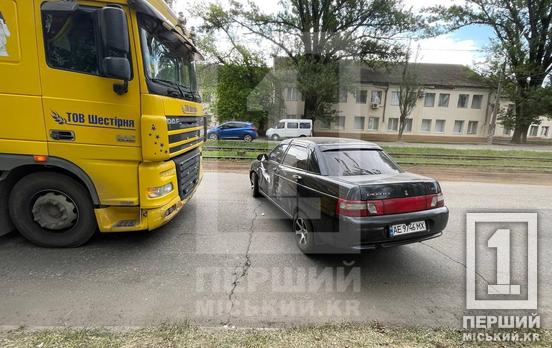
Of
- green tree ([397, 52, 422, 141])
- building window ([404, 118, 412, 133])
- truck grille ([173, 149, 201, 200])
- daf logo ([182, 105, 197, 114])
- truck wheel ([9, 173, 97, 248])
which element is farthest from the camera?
building window ([404, 118, 412, 133])

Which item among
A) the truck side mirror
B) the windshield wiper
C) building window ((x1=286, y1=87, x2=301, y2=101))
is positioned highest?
building window ((x1=286, y1=87, x2=301, y2=101))

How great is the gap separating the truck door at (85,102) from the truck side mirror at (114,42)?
0.17 metres

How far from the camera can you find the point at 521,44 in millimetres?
27094

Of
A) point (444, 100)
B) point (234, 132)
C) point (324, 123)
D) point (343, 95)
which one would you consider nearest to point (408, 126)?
point (444, 100)

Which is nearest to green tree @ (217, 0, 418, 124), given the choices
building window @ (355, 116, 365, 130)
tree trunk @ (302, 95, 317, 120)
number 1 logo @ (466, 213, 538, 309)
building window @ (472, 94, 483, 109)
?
tree trunk @ (302, 95, 317, 120)

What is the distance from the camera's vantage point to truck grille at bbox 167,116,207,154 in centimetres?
357

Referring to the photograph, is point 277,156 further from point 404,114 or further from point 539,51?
point 539,51

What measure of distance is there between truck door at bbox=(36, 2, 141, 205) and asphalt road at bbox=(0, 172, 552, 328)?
1.10 metres

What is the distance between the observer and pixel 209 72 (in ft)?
90.9

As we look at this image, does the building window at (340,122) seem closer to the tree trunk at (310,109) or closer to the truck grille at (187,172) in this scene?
the tree trunk at (310,109)

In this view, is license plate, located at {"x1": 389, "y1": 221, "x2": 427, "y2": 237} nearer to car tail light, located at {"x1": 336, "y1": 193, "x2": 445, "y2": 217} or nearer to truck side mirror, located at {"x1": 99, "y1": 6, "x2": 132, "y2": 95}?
car tail light, located at {"x1": 336, "y1": 193, "x2": 445, "y2": 217}

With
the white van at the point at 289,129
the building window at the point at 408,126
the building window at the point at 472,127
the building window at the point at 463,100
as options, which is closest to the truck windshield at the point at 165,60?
the white van at the point at 289,129

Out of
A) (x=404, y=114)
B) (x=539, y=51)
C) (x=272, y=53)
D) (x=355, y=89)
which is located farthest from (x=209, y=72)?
(x=539, y=51)

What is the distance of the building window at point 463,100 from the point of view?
31.9 metres
